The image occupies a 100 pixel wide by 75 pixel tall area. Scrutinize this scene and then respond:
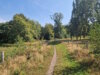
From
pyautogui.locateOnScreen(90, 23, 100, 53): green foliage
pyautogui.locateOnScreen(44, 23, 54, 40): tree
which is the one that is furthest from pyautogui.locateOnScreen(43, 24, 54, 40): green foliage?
pyautogui.locateOnScreen(90, 23, 100, 53): green foliage

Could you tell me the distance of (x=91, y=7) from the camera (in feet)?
187

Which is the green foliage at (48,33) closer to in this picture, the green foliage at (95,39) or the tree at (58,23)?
the tree at (58,23)

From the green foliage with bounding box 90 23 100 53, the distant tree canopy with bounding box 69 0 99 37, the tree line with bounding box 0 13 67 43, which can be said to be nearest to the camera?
the green foliage with bounding box 90 23 100 53

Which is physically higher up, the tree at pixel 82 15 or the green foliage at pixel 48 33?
the tree at pixel 82 15

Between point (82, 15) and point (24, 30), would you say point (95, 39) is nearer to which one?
point (82, 15)

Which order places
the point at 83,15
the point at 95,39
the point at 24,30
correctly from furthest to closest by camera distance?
the point at 24,30, the point at 83,15, the point at 95,39

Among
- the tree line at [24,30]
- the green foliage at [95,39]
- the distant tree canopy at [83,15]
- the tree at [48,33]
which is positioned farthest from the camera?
the tree at [48,33]

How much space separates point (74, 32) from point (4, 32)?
28552 millimetres

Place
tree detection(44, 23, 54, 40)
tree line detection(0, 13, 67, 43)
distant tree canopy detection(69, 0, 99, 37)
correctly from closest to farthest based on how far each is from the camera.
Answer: distant tree canopy detection(69, 0, 99, 37) < tree line detection(0, 13, 67, 43) < tree detection(44, 23, 54, 40)

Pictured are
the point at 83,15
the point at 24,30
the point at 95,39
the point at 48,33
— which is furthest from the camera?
the point at 48,33

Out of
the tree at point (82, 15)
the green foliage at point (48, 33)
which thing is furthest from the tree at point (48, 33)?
the tree at point (82, 15)

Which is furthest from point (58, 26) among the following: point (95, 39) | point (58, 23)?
point (95, 39)

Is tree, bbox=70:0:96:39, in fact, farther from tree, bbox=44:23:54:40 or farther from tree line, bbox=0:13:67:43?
tree, bbox=44:23:54:40

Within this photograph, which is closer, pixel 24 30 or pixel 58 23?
pixel 24 30
